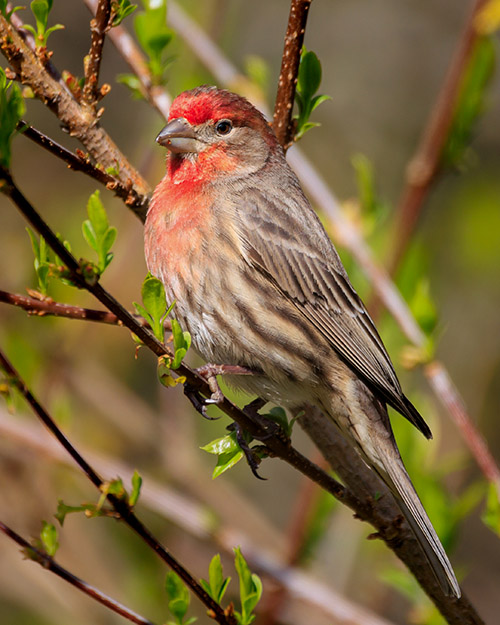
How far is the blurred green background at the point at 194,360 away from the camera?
5.51 metres

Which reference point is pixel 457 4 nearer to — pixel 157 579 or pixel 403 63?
pixel 403 63

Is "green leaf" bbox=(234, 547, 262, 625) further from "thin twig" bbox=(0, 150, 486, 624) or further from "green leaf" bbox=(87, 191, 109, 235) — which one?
"green leaf" bbox=(87, 191, 109, 235)

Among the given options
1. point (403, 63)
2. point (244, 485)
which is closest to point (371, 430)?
point (244, 485)

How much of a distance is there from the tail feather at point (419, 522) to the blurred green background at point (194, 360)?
19.6 inches

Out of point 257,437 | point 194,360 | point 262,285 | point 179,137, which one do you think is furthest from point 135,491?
point 194,360

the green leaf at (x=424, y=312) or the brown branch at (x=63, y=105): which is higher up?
the brown branch at (x=63, y=105)

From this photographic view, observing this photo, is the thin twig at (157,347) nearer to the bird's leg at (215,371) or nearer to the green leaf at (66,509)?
the bird's leg at (215,371)

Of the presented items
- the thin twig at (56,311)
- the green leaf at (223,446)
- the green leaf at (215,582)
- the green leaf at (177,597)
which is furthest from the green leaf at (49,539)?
the thin twig at (56,311)

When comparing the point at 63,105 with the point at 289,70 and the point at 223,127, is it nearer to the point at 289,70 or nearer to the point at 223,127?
the point at 289,70

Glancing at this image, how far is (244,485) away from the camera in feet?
26.9

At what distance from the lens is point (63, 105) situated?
3400 mm

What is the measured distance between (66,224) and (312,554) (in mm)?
3066

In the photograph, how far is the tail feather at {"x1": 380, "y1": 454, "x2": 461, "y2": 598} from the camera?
11.3 ft

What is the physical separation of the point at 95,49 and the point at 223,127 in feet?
4.87
